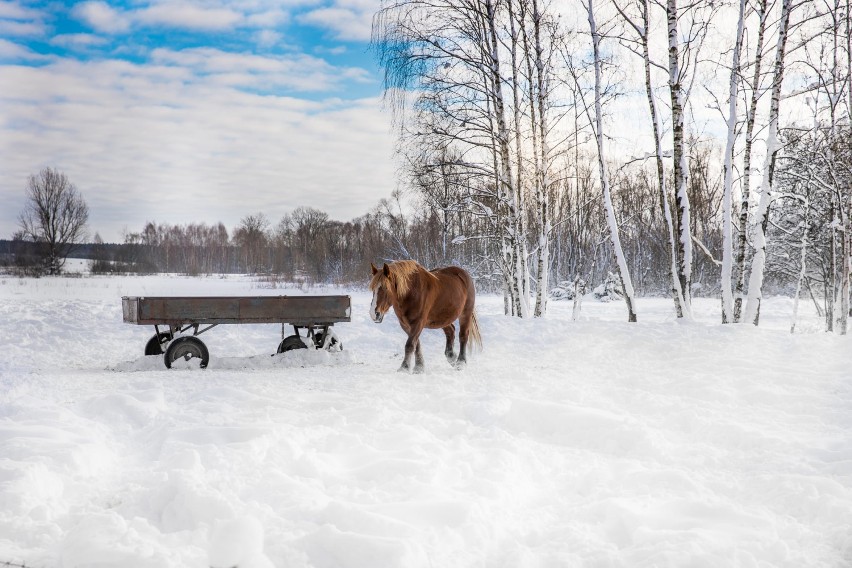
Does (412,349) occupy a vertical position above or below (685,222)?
below

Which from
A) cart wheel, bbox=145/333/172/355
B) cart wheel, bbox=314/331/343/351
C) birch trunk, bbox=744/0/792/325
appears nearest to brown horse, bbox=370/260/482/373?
cart wheel, bbox=314/331/343/351

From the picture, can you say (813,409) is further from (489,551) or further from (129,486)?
(129,486)

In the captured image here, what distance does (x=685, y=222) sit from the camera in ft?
33.3

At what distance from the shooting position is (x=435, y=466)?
137 inches

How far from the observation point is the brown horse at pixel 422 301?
657 centimetres

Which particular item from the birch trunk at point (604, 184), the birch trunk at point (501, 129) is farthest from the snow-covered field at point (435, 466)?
the birch trunk at point (501, 129)

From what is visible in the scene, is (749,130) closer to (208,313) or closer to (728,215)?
(728,215)

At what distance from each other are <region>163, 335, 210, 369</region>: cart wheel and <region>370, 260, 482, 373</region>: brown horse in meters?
2.78

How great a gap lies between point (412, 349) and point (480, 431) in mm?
2929

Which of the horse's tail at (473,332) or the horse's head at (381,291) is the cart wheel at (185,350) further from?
the horse's tail at (473,332)

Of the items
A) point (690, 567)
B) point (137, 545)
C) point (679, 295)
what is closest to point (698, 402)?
point (690, 567)

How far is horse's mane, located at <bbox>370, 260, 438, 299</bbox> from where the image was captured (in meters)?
6.55

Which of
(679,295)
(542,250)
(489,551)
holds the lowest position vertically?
(489,551)

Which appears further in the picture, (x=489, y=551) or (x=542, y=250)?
(x=542, y=250)
